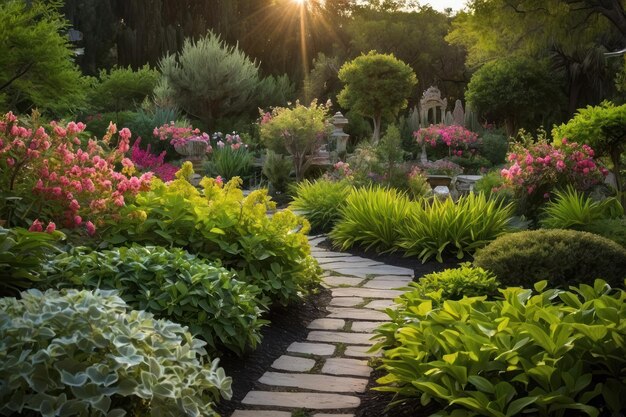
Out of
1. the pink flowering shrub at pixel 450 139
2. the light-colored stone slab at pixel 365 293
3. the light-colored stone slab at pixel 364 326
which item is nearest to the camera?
the light-colored stone slab at pixel 364 326

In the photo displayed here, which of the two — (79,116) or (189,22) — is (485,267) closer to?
(79,116)

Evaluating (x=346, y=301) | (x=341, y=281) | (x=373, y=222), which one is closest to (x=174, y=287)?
(x=346, y=301)

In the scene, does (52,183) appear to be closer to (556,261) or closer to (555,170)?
(556,261)

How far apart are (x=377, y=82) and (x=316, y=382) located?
1786cm

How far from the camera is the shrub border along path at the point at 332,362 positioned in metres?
3.69

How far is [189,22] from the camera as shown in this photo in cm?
2747

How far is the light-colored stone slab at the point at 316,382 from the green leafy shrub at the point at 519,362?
0.31m

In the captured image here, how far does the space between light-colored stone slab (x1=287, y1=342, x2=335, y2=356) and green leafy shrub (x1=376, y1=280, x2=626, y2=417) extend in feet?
2.92

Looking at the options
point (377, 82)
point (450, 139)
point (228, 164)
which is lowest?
point (228, 164)

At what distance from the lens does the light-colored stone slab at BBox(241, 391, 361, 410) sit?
368cm

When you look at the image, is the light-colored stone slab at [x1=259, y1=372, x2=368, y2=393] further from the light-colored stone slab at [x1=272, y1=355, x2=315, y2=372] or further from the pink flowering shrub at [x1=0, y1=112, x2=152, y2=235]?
the pink flowering shrub at [x1=0, y1=112, x2=152, y2=235]

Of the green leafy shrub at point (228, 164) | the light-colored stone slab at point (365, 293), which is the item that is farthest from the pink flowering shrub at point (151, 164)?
the light-colored stone slab at point (365, 293)

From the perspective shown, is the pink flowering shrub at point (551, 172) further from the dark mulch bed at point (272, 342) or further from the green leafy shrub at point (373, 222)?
the dark mulch bed at point (272, 342)

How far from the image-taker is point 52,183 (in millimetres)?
4930
